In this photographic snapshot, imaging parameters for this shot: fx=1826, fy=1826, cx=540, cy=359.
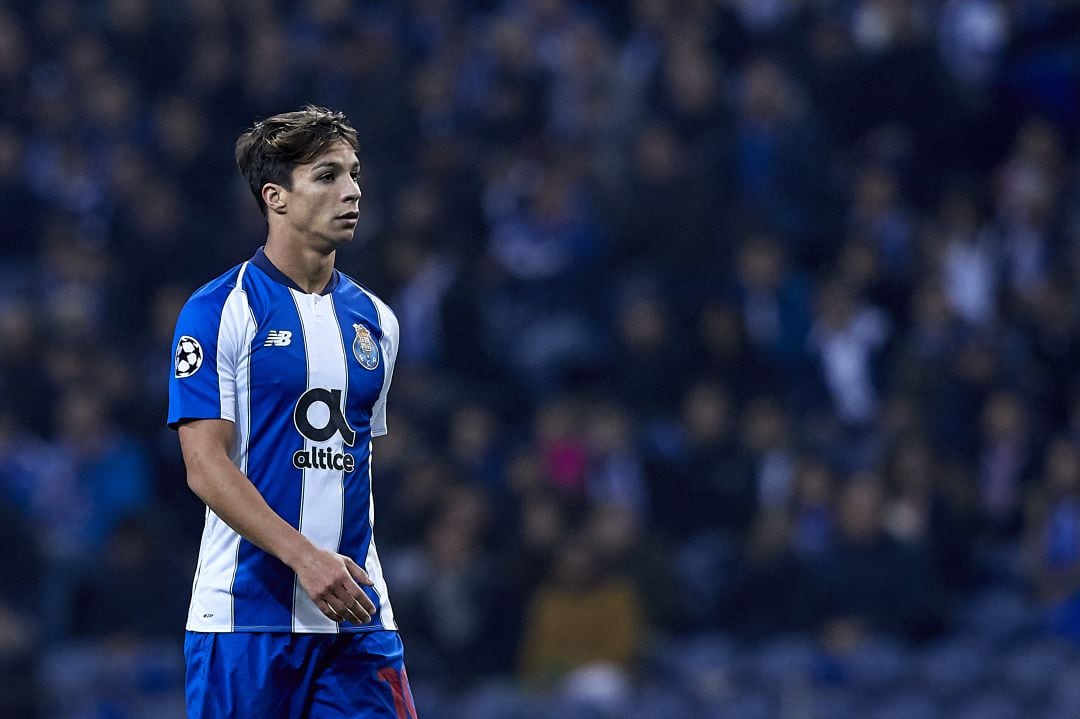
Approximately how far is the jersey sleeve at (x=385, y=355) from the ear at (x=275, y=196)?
0.39 meters

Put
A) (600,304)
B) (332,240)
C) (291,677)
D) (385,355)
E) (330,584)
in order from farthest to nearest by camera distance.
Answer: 1. (600,304)
2. (385,355)
3. (332,240)
4. (291,677)
5. (330,584)

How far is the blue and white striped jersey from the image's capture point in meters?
4.13

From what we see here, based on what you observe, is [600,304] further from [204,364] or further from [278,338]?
[204,364]

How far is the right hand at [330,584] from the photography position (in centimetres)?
391

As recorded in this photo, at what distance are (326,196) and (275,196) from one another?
127 millimetres

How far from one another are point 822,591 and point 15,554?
14.5ft

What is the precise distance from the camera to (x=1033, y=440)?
10133mm

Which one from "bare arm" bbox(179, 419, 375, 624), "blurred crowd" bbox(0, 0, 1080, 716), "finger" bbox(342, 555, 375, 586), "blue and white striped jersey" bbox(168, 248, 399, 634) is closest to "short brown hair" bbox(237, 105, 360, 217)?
"blue and white striped jersey" bbox(168, 248, 399, 634)

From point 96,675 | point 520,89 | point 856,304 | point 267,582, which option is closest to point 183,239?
point 520,89

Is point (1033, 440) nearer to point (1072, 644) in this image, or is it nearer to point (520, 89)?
point (1072, 644)

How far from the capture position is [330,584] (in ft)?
12.8

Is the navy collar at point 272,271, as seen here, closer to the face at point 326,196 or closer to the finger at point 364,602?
the face at point 326,196

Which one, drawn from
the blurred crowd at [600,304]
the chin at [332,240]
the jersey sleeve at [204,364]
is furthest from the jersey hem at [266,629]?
the blurred crowd at [600,304]

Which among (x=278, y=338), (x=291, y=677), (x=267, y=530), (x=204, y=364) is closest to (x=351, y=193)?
(x=278, y=338)
